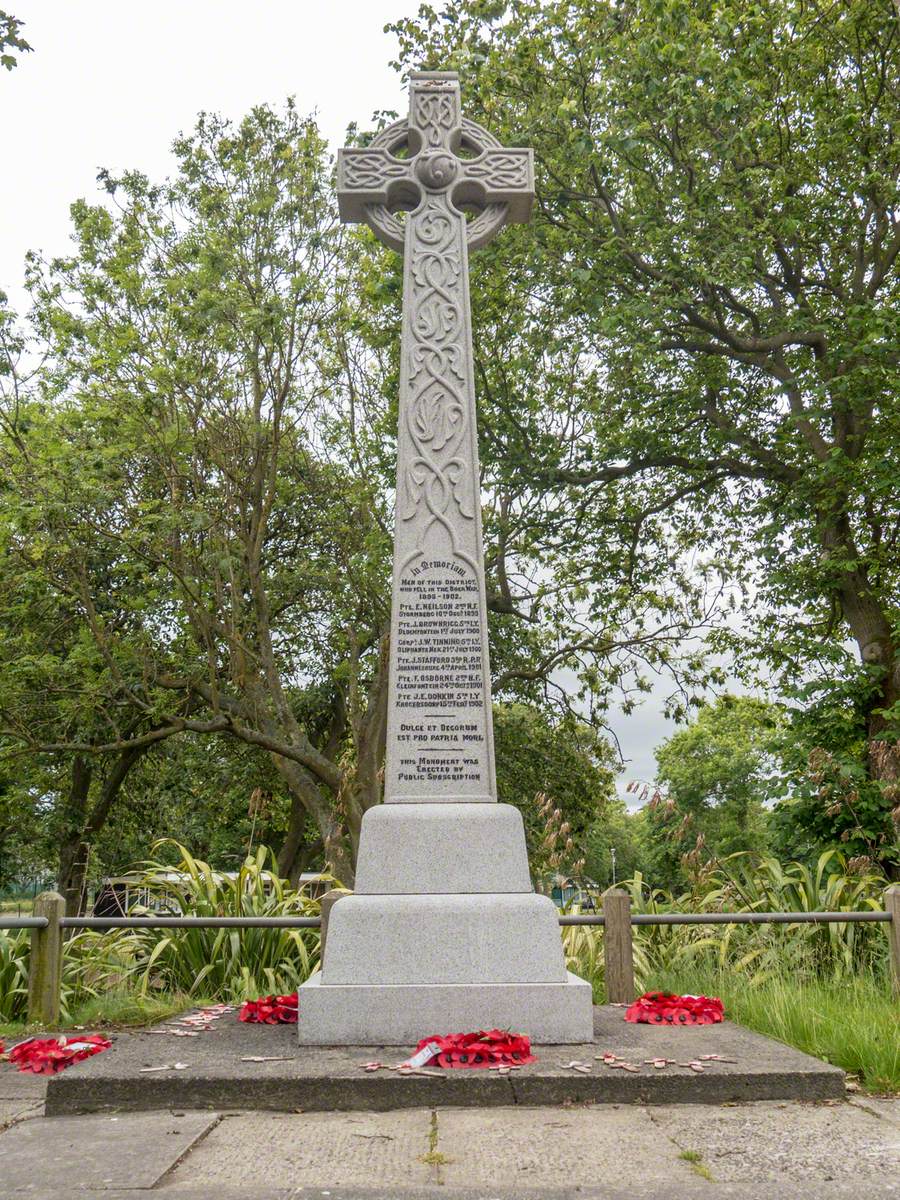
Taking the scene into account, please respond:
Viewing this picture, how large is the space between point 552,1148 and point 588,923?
12.0ft

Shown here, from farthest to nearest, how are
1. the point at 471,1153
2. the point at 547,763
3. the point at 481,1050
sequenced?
1. the point at 547,763
2. the point at 481,1050
3. the point at 471,1153

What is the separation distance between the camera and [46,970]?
750 cm

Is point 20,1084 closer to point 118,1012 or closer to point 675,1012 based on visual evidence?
point 118,1012

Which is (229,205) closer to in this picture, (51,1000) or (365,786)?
(365,786)

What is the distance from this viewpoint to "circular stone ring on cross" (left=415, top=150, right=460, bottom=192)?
744 cm

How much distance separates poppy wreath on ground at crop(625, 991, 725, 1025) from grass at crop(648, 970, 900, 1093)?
221mm

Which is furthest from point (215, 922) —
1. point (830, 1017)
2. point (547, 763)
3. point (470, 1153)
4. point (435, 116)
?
point (547, 763)

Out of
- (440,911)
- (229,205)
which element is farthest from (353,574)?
(440,911)

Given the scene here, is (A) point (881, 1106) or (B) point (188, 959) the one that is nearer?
(A) point (881, 1106)

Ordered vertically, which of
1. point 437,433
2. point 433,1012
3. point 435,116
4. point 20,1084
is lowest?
point 20,1084

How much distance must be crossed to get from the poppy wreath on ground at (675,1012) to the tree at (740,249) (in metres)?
5.93

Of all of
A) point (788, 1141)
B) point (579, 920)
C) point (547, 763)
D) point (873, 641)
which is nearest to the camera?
point (788, 1141)

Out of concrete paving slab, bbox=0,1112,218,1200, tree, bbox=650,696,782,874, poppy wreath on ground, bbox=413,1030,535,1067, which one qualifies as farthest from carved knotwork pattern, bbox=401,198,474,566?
tree, bbox=650,696,782,874

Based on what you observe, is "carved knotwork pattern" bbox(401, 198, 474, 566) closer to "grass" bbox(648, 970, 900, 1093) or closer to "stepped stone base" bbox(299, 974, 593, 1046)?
"stepped stone base" bbox(299, 974, 593, 1046)
